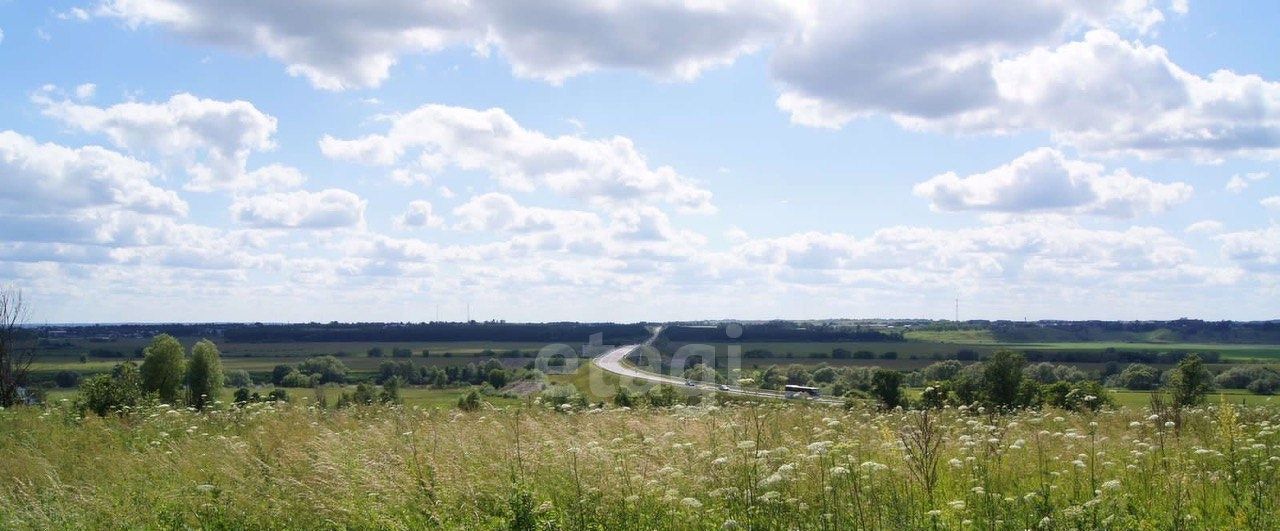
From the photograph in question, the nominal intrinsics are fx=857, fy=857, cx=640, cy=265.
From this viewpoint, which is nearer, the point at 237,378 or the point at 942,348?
the point at 237,378

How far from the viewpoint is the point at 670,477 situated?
24.7ft

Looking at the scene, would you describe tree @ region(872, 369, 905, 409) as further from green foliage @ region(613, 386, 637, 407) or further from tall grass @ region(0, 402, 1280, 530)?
tall grass @ region(0, 402, 1280, 530)

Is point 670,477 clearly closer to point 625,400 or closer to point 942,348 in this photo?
point 625,400

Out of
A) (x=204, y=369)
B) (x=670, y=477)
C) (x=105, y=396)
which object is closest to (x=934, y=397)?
(x=670, y=477)

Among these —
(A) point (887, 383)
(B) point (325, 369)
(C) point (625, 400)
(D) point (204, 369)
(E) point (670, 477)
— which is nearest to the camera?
(E) point (670, 477)

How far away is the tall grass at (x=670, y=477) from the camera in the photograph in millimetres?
6934

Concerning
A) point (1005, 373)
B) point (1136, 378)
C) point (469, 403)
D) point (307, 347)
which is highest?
point (469, 403)

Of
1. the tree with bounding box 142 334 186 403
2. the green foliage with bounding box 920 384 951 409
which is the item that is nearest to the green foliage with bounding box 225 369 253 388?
the tree with bounding box 142 334 186 403

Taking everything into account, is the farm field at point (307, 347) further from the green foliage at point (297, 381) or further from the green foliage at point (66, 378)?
the green foliage at point (66, 378)

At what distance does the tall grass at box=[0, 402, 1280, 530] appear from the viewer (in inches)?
273

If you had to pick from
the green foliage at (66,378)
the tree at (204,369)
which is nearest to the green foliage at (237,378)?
the green foliage at (66,378)

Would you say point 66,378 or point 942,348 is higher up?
point 942,348

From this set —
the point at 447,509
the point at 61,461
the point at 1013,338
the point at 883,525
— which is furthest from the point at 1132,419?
the point at 1013,338

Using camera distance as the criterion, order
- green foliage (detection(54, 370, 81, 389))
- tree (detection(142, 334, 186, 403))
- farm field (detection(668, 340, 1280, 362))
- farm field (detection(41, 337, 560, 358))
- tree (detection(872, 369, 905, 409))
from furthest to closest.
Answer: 1. farm field (detection(41, 337, 560, 358))
2. farm field (detection(668, 340, 1280, 362))
3. green foliage (detection(54, 370, 81, 389))
4. tree (detection(872, 369, 905, 409))
5. tree (detection(142, 334, 186, 403))
